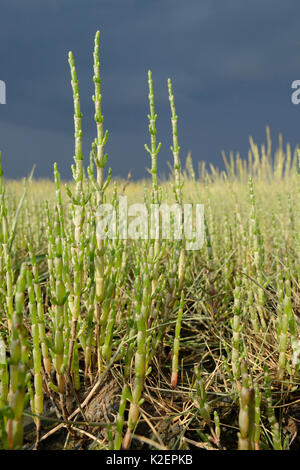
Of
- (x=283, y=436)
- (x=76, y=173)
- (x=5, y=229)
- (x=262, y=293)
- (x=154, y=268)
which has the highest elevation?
(x=76, y=173)

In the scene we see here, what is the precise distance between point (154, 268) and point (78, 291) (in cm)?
37

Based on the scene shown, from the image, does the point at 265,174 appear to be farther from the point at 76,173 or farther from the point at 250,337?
the point at 76,173

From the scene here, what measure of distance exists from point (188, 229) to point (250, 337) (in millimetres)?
568

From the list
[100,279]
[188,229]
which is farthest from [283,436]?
[188,229]

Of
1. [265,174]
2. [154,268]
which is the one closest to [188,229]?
[154,268]

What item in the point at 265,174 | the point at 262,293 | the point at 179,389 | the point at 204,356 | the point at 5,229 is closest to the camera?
the point at 5,229

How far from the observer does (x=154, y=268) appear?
1507mm

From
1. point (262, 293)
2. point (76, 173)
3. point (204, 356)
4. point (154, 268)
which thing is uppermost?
point (76, 173)

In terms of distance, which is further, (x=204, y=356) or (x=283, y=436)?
(x=204, y=356)

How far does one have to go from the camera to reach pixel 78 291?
1.25m
